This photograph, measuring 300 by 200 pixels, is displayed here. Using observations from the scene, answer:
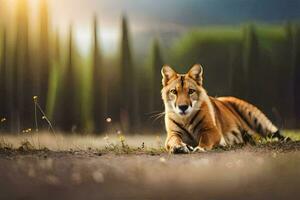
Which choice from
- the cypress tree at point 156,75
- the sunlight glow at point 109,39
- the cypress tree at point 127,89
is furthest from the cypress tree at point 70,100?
the cypress tree at point 156,75

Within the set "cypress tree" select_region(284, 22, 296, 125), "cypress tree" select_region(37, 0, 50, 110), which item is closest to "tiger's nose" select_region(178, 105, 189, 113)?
"cypress tree" select_region(284, 22, 296, 125)

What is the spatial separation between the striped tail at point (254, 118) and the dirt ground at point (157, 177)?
591 mm

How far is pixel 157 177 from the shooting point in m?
5.62

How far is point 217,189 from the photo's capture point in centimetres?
553

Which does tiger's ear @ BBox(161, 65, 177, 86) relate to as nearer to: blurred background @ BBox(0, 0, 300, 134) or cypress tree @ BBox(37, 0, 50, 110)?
blurred background @ BBox(0, 0, 300, 134)

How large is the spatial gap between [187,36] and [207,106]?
1.85 ft

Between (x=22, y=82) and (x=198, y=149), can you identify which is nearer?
(x=198, y=149)

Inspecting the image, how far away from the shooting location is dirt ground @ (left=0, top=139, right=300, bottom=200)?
554 cm

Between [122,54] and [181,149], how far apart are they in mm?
918

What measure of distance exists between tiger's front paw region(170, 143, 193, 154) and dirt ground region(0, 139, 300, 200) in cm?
8

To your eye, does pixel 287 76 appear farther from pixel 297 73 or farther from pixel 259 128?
pixel 259 128

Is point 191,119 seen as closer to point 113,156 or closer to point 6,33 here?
point 113,156

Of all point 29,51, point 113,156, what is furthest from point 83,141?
point 29,51

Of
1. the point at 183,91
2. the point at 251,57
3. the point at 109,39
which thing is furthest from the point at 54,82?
the point at 251,57
